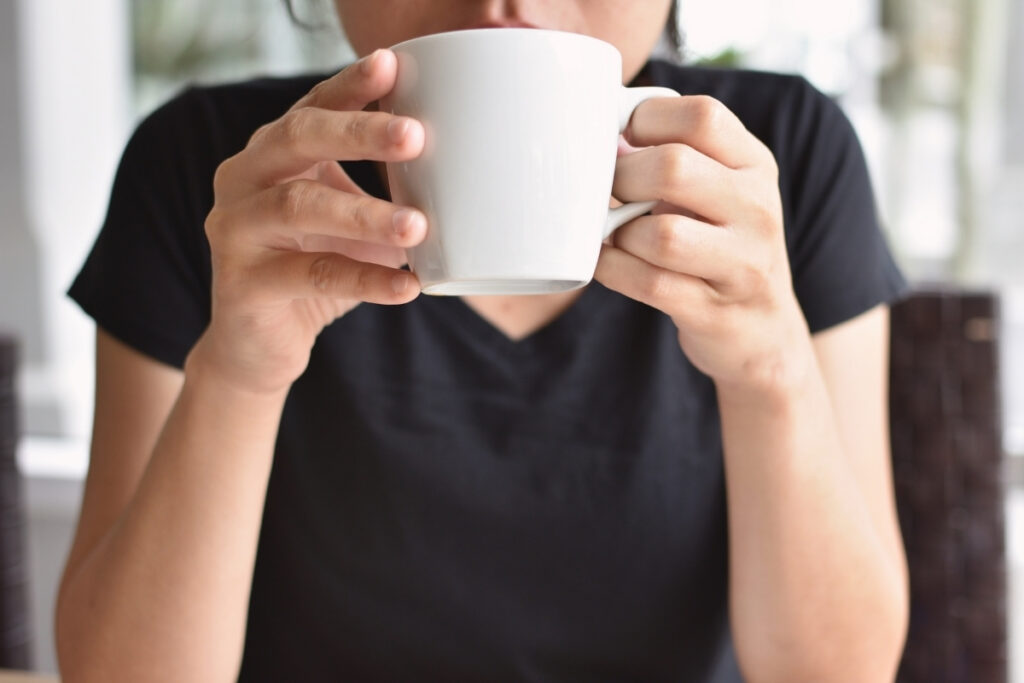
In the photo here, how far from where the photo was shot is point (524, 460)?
0.86 m

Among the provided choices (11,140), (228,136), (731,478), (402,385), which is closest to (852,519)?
(731,478)

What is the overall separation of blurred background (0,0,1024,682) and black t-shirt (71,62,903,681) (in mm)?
1271

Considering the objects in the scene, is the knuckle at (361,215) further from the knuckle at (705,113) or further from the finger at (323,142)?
the knuckle at (705,113)

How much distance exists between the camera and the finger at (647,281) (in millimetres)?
509

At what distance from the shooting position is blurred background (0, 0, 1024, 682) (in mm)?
2127

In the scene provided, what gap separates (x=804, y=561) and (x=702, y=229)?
1.15ft

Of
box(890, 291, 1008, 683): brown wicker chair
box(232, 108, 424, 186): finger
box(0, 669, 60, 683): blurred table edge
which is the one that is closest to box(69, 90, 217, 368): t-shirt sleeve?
box(0, 669, 60, 683): blurred table edge

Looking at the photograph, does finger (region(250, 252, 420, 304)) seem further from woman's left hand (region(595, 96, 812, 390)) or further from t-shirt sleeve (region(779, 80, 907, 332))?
t-shirt sleeve (region(779, 80, 907, 332))

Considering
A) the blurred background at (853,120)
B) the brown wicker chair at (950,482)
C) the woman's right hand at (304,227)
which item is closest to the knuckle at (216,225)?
the woman's right hand at (304,227)

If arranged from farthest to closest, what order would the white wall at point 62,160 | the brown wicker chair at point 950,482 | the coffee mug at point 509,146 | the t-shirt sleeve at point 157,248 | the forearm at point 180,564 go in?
the white wall at point 62,160 → the brown wicker chair at point 950,482 → the t-shirt sleeve at point 157,248 → the forearm at point 180,564 → the coffee mug at point 509,146

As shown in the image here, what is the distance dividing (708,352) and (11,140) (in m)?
2.15

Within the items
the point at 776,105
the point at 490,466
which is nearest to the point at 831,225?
the point at 776,105

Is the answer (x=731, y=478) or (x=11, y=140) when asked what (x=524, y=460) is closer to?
(x=731, y=478)

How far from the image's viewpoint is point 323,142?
0.46 m
